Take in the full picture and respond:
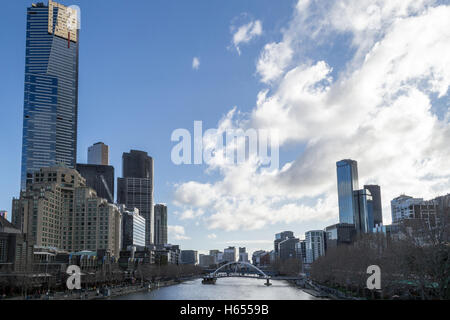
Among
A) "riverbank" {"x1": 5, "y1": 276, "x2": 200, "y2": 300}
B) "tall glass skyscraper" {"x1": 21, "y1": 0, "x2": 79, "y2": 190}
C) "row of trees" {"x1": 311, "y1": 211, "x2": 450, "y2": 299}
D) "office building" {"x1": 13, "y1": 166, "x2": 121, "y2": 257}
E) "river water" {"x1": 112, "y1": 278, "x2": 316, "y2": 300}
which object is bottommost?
"river water" {"x1": 112, "y1": 278, "x2": 316, "y2": 300}

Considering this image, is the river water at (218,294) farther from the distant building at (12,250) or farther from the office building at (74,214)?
the office building at (74,214)

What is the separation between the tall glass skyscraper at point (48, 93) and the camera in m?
179

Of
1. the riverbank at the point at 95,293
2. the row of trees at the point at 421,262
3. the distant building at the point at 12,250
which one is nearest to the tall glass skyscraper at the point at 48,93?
the riverbank at the point at 95,293

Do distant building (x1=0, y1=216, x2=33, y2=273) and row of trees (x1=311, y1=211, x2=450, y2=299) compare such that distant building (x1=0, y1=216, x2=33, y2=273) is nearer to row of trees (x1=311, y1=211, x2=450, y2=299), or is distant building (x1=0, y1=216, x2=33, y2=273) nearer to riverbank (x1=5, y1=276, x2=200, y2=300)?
riverbank (x1=5, y1=276, x2=200, y2=300)

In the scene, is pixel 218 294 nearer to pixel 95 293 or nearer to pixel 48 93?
pixel 95 293

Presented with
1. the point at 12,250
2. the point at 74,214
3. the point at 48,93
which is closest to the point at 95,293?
the point at 12,250

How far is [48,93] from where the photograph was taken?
611ft

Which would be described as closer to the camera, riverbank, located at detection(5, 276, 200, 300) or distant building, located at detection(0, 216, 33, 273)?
riverbank, located at detection(5, 276, 200, 300)

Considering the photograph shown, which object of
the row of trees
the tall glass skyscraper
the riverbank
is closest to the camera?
the row of trees

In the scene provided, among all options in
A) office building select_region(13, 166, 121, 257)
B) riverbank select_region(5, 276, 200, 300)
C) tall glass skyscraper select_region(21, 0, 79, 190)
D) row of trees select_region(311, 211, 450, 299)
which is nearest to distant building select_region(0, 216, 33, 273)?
riverbank select_region(5, 276, 200, 300)

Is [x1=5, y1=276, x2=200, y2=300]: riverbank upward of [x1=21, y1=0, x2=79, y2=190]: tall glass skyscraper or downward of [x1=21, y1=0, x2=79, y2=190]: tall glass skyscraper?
downward

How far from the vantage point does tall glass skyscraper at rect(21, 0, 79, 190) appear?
179m
